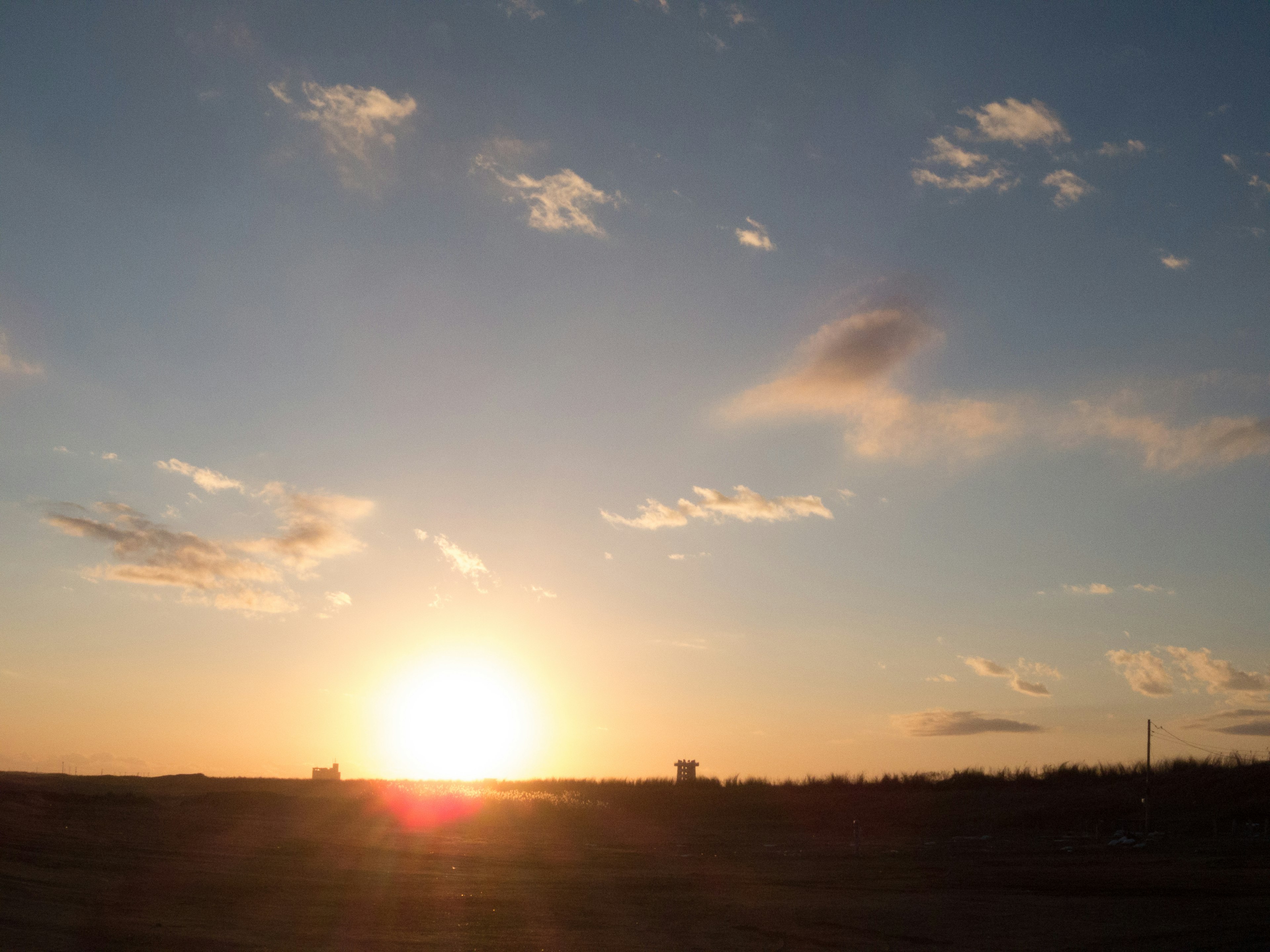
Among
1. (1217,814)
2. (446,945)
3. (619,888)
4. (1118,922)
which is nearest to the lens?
(446,945)

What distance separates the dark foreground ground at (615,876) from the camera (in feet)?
46.6

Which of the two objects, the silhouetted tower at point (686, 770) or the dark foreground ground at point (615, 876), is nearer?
the dark foreground ground at point (615, 876)

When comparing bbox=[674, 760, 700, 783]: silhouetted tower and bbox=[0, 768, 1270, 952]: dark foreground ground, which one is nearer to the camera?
bbox=[0, 768, 1270, 952]: dark foreground ground

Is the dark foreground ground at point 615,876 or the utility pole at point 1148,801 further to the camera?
the utility pole at point 1148,801

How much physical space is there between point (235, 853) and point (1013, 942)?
1742 cm

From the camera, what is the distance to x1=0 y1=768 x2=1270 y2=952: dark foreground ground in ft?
46.6

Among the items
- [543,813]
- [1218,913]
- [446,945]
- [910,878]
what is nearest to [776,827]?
[543,813]

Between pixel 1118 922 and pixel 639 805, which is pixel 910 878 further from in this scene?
pixel 639 805

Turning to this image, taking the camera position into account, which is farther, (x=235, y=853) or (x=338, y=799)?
(x=338, y=799)

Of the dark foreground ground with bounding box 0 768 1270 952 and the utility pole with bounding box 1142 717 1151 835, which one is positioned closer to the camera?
the dark foreground ground with bounding box 0 768 1270 952

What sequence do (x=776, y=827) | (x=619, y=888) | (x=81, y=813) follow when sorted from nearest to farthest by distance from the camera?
(x=619, y=888) < (x=81, y=813) < (x=776, y=827)

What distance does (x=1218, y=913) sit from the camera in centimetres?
1596

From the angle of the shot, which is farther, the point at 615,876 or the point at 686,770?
the point at 686,770

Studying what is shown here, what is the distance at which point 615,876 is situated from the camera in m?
22.6
